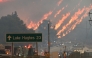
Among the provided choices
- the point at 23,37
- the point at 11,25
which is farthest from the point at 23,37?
the point at 11,25

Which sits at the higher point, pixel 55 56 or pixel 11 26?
pixel 11 26

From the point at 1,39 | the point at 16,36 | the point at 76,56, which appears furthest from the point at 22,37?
the point at 1,39

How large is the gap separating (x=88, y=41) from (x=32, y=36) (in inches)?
4412

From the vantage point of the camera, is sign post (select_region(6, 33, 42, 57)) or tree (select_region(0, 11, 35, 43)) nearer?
sign post (select_region(6, 33, 42, 57))

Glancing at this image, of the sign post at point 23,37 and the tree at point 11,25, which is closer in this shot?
the sign post at point 23,37

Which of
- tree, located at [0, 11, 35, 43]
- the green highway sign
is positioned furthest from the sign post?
tree, located at [0, 11, 35, 43]

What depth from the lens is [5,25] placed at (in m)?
91.9

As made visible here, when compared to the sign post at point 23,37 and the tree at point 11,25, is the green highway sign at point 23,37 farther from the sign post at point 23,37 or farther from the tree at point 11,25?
the tree at point 11,25

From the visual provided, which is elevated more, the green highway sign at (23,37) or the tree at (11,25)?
the tree at (11,25)

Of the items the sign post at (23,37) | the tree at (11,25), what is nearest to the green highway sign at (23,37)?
the sign post at (23,37)

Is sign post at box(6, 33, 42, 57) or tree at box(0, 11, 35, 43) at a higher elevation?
tree at box(0, 11, 35, 43)

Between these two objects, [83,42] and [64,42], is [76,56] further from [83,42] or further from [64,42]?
[83,42]

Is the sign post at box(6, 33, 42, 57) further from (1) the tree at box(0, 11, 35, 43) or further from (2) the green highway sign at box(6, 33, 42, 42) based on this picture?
(1) the tree at box(0, 11, 35, 43)

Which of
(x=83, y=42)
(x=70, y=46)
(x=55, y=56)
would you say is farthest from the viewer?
(x=83, y=42)
